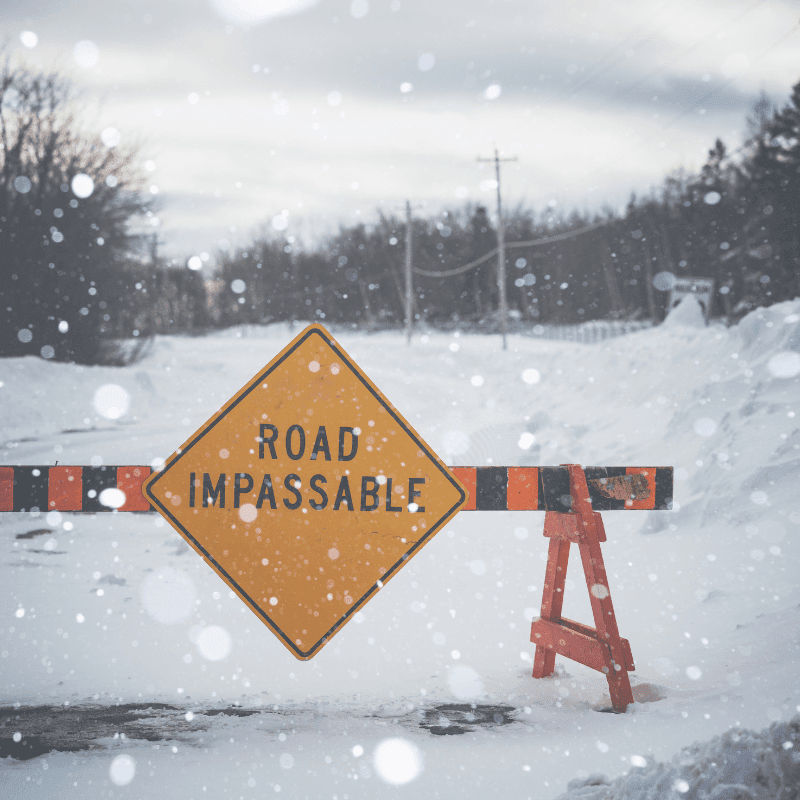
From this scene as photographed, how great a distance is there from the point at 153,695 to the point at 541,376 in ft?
61.1

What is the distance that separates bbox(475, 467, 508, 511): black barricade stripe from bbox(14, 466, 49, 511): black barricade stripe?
206 cm

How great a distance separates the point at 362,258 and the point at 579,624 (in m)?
79.1

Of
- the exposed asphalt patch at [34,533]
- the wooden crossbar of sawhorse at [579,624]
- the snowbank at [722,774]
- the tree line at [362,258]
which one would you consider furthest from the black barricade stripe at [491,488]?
the tree line at [362,258]

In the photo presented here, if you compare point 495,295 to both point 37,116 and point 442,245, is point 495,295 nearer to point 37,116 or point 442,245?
point 442,245

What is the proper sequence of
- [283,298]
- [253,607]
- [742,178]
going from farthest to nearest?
[283,298], [742,178], [253,607]

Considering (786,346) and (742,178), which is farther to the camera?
(742,178)

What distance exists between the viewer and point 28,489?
3088 mm

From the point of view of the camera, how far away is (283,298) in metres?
83.1

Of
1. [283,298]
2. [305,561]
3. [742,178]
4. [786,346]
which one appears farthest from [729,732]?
[283,298]

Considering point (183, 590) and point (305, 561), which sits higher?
point (305, 561)

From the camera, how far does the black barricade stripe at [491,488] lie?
315 cm

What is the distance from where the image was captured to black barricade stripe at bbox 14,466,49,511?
309cm

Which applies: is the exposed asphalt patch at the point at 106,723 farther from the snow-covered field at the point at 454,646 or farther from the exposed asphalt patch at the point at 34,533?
the exposed asphalt patch at the point at 34,533

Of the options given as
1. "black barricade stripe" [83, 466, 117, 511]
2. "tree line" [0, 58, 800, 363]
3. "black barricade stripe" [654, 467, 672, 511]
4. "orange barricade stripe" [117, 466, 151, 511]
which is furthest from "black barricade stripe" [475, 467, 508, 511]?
"tree line" [0, 58, 800, 363]
